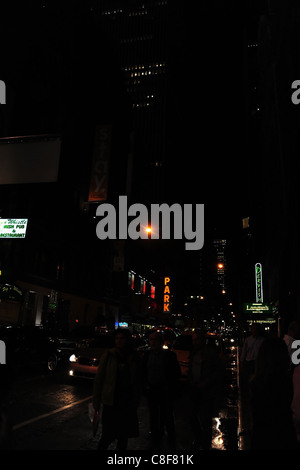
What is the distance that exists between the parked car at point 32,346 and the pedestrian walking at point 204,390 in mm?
9557

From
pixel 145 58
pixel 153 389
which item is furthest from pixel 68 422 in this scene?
pixel 145 58

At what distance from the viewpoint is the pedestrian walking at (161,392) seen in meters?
6.23

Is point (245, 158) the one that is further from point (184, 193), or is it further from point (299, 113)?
point (299, 113)

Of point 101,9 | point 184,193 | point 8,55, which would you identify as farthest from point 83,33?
point 101,9

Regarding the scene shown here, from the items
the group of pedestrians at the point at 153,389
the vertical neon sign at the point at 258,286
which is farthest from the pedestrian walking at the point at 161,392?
the vertical neon sign at the point at 258,286

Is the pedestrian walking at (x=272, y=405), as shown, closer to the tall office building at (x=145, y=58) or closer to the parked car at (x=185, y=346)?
the parked car at (x=185, y=346)

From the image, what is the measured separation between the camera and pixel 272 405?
3.75 meters

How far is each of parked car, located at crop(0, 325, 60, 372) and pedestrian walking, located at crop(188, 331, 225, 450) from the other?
376 inches

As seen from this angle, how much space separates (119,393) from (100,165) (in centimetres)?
1806

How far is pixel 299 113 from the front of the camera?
21875 millimetres

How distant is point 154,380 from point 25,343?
10.7 metres

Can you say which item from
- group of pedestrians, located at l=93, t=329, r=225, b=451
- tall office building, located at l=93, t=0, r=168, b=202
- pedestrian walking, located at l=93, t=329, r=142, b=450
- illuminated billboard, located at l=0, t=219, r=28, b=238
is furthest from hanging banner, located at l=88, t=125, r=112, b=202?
tall office building, located at l=93, t=0, r=168, b=202

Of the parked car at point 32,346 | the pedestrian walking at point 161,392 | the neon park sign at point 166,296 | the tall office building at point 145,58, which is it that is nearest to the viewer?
Answer: the pedestrian walking at point 161,392

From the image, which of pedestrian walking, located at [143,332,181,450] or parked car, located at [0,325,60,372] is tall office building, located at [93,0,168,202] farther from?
pedestrian walking, located at [143,332,181,450]
